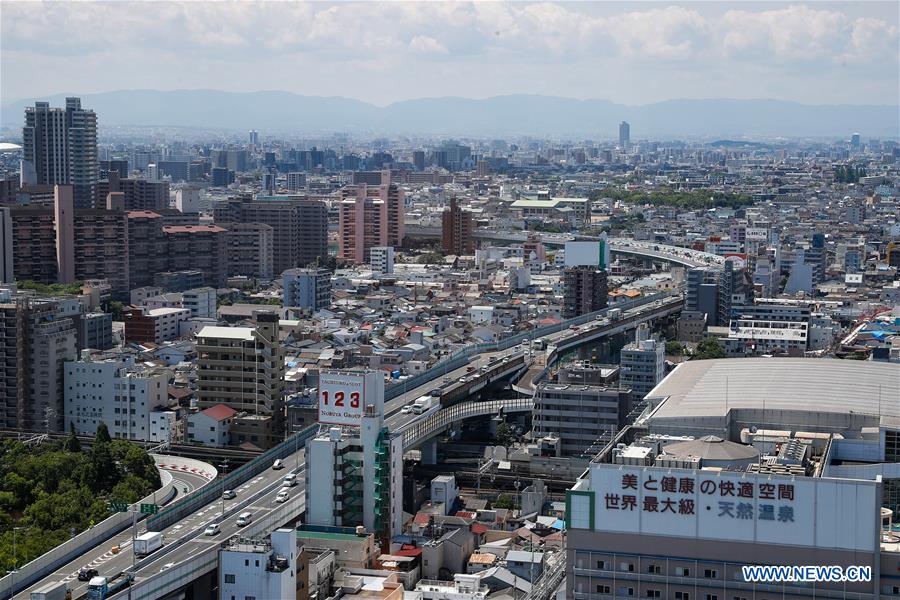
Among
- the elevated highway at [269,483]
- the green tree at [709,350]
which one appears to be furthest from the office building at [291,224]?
the green tree at [709,350]

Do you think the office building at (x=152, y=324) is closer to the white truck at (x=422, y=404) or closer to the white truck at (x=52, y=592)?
the white truck at (x=422, y=404)

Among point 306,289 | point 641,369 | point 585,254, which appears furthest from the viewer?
point 585,254

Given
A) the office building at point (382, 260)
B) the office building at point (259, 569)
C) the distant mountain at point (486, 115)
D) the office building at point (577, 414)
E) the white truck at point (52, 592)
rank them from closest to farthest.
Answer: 1. the white truck at point (52, 592)
2. the office building at point (259, 569)
3. the office building at point (577, 414)
4. the office building at point (382, 260)
5. the distant mountain at point (486, 115)

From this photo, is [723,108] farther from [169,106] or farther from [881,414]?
[881,414]

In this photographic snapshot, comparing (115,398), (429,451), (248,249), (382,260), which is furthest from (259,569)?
(248,249)

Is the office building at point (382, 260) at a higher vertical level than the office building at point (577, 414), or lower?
higher

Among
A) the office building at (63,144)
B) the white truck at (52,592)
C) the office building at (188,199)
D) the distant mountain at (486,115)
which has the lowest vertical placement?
the white truck at (52,592)

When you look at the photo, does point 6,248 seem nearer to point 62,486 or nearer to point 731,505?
point 62,486

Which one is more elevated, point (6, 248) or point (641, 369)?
point (6, 248)
